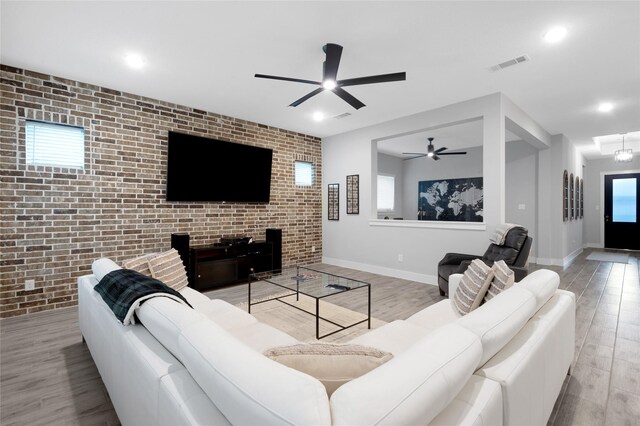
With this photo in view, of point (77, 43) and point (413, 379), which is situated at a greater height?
point (77, 43)

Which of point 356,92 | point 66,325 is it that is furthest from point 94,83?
point 356,92

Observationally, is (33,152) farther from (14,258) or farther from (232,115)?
(232,115)

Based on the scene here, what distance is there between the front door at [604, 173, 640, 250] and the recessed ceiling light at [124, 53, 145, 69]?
1128 centimetres

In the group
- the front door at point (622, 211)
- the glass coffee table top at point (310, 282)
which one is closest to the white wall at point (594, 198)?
the front door at point (622, 211)

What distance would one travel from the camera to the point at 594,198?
28.9ft

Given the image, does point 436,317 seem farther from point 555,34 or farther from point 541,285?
point 555,34

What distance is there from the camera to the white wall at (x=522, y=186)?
6.56 metres

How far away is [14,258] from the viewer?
3338mm

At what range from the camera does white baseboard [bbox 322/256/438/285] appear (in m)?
4.76

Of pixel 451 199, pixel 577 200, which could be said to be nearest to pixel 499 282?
pixel 451 199

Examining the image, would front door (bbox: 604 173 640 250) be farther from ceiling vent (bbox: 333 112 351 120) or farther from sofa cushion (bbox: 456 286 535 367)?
sofa cushion (bbox: 456 286 535 367)

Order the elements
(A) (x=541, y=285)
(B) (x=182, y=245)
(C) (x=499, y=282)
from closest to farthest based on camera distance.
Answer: (A) (x=541, y=285)
(C) (x=499, y=282)
(B) (x=182, y=245)

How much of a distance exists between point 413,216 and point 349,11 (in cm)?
731

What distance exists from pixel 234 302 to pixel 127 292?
2.36 meters
